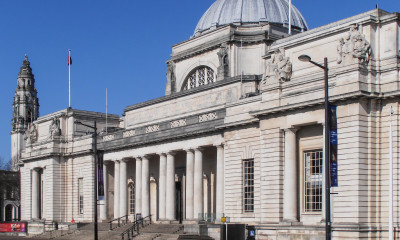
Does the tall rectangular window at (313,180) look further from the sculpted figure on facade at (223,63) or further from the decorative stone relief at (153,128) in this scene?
the decorative stone relief at (153,128)

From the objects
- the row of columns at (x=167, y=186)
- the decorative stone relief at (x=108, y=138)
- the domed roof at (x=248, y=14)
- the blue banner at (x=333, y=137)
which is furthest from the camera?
the decorative stone relief at (x=108, y=138)

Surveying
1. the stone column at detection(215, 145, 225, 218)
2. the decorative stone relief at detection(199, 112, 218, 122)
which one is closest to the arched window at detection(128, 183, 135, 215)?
the decorative stone relief at detection(199, 112, 218, 122)

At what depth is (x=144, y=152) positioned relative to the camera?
57344 millimetres

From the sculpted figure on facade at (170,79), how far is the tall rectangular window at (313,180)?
26210mm

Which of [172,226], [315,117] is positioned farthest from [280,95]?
[172,226]

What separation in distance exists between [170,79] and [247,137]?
20.4m

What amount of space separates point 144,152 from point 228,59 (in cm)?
1096

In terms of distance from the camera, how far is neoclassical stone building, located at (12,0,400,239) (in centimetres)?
3519

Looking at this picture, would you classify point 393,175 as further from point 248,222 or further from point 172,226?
point 172,226

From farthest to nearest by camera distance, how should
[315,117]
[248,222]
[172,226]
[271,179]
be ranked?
1. [172,226]
2. [248,222]
3. [271,179]
4. [315,117]

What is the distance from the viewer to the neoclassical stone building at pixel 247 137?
1385 inches

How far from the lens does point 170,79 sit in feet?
209

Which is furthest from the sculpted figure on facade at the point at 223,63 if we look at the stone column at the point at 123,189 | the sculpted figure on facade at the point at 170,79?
the stone column at the point at 123,189

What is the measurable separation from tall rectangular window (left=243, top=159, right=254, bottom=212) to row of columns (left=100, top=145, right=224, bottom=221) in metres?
3.46
